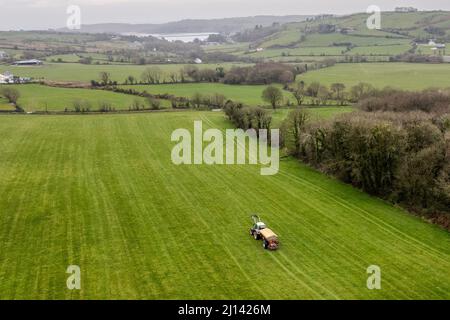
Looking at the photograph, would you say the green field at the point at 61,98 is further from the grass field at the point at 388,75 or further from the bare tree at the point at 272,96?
the grass field at the point at 388,75

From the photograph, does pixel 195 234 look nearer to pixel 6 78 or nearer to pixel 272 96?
pixel 272 96

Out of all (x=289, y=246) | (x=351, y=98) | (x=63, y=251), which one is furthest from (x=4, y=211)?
(x=351, y=98)

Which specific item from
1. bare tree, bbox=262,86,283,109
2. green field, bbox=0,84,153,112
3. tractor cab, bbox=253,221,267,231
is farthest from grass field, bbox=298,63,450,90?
tractor cab, bbox=253,221,267,231

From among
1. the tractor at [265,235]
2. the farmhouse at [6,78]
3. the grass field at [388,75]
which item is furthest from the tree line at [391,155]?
the farmhouse at [6,78]

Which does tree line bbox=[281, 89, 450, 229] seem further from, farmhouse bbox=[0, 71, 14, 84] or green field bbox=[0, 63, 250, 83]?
farmhouse bbox=[0, 71, 14, 84]

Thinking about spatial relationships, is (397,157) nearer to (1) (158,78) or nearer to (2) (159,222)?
(2) (159,222)
